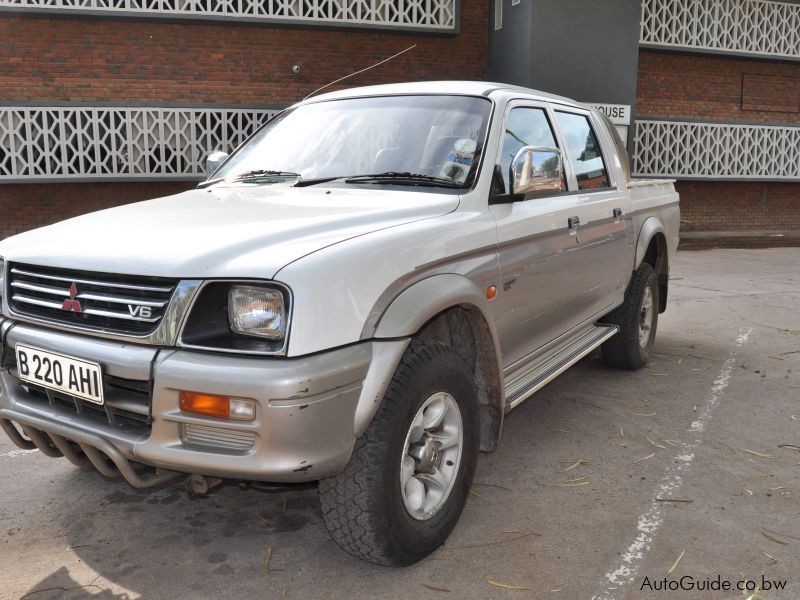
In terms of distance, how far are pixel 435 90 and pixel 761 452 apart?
8.80 feet

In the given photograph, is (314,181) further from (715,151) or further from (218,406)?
(715,151)

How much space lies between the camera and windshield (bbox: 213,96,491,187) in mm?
3473

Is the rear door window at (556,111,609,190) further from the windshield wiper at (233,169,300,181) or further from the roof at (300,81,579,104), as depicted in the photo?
the windshield wiper at (233,169,300,181)

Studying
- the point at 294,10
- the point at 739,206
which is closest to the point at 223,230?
the point at 294,10

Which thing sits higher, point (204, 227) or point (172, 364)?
point (204, 227)

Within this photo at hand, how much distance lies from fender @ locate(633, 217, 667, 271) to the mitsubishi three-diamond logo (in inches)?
156

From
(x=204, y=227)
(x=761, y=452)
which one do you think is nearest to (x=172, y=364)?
(x=204, y=227)

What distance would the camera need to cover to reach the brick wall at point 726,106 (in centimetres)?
1588

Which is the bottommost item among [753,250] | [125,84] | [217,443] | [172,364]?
[753,250]

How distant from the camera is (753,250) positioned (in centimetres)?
1541

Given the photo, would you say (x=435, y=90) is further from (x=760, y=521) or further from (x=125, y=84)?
(x=125, y=84)

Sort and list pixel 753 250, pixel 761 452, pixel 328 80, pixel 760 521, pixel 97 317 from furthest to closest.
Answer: pixel 753 250, pixel 328 80, pixel 761 452, pixel 760 521, pixel 97 317

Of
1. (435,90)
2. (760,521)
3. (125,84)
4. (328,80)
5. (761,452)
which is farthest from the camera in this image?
(328,80)

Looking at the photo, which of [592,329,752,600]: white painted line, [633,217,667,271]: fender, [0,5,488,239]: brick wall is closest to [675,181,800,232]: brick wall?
[0,5,488,239]: brick wall
